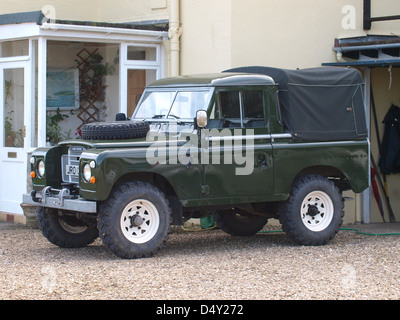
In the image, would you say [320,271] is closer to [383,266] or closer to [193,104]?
[383,266]

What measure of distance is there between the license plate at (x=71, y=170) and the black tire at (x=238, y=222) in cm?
224

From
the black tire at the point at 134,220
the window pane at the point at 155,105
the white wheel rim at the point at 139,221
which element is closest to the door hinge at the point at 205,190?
the black tire at the point at 134,220

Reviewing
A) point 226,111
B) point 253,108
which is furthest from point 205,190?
point 253,108

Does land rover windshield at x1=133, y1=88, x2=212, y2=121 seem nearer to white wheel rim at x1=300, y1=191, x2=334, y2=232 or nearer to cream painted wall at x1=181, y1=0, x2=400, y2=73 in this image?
white wheel rim at x1=300, y1=191, x2=334, y2=232

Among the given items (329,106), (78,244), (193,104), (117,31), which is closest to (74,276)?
(78,244)

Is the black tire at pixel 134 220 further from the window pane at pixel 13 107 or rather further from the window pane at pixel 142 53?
the window pane at pixel 142 53

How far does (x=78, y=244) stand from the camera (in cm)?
948

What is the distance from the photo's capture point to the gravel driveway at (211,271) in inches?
271

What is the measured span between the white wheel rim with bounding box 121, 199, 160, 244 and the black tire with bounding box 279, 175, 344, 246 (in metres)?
1.78

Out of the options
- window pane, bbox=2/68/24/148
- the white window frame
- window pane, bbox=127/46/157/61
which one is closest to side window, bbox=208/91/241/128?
the white window frame

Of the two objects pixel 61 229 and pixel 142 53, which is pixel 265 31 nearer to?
pixel 142 53

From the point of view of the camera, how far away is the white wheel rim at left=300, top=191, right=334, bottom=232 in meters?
9.57
